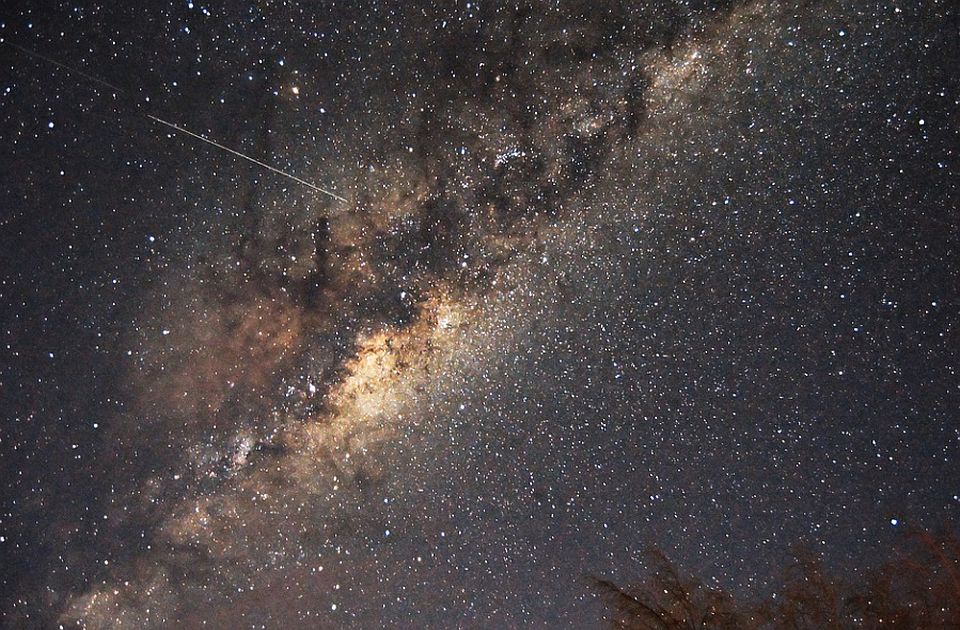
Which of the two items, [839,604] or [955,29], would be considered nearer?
[955,29]

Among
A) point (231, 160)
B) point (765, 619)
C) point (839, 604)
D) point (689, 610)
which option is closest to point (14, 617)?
point (231, 160)

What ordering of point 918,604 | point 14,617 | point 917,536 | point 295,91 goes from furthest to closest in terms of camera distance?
point 14,617, point 918,604, point 917,536, point 295,91

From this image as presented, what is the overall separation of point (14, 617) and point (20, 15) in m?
6.20

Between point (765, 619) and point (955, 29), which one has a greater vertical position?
point (955, 29)

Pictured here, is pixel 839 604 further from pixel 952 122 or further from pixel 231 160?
pixel 231 160

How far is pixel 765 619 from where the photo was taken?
6.25m

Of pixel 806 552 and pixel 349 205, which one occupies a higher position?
pixel 349 205

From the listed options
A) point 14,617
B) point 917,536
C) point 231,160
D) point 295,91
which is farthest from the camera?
point 14,617

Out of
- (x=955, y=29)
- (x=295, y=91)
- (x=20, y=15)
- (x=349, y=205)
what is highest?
(x=20, y=15)

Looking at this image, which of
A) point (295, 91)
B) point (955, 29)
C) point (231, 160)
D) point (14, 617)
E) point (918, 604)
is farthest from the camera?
point (14, 617)

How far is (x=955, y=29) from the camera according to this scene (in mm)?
3758

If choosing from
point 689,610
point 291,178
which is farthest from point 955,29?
point 689,610

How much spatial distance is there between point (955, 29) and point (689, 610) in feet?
19.1

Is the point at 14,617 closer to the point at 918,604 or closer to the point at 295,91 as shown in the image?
the point at 295,91
